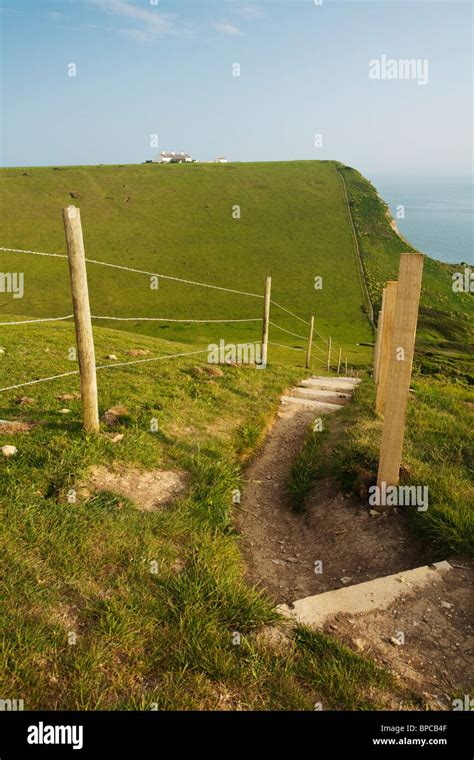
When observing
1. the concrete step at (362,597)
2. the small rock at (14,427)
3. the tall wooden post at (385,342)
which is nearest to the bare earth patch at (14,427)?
the small rock at (14,427)

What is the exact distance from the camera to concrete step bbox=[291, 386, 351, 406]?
11.5 meters

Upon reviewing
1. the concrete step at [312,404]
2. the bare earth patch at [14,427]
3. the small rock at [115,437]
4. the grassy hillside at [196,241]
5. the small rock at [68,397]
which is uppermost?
the grassy hillside at [196,241]

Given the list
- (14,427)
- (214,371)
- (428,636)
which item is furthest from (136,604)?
(214,371)

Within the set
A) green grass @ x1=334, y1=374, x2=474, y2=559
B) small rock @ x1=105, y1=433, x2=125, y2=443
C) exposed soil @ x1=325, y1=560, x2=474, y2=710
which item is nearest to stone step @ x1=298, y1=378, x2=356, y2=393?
green grass @ x1=334, y1=374, x2=474, y2=559

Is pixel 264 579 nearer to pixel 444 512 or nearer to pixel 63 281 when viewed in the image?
pixel 444 512

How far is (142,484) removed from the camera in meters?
6.12

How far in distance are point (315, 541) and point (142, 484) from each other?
7.52ft

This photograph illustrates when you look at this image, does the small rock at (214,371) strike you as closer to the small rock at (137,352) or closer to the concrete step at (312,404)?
the concrete step at (312,404)

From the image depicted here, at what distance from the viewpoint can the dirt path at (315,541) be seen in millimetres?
5233

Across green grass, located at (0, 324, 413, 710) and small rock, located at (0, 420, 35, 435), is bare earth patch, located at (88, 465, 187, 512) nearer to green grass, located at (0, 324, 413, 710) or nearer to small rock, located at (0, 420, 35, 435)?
green grass, located at (0, 324, 413, 710)

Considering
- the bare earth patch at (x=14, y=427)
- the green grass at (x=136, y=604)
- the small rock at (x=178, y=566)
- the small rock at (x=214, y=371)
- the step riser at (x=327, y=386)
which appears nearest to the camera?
the green grass at (x=136, y=604)

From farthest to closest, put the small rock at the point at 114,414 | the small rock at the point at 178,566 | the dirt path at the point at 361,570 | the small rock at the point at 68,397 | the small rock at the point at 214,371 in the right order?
1. the small rock at the point at 214,371
2. the small rock at the point at 68,397
3. the small rock at the point at 114,414
4. the small rock at the point at 178,566
5. the dirt path at the point at 361,570

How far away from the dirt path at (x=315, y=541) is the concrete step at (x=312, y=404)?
330 centimetres
